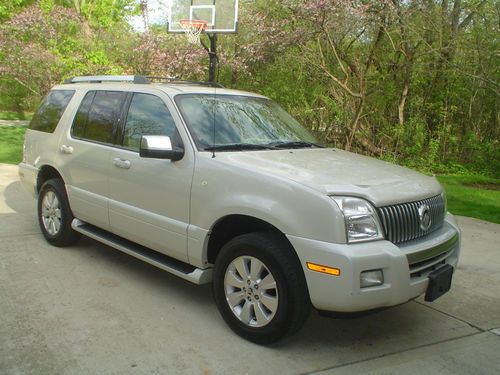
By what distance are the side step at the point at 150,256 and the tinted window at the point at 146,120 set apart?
2.99 feet

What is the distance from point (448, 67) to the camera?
12836 millimetres

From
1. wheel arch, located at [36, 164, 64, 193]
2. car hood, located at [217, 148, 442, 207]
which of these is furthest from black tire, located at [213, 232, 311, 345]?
wheel arch, located at [36, 164, 64, 193]

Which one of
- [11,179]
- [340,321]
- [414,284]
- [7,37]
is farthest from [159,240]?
[7,37]

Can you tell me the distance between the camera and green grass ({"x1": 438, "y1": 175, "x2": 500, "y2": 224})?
840 cm

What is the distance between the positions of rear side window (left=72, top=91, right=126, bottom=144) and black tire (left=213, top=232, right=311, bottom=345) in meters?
2.01

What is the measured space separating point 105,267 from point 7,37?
12.5 meters

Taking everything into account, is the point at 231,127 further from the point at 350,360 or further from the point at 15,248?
the point at 15,248

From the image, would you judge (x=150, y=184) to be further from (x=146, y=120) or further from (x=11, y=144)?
(x=11, y=144)

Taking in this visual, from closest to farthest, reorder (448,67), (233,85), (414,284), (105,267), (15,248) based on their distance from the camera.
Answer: (414,284) → (105,267) → (15,248) → (448,67) → (233,85)

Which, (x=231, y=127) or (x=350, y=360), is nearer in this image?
(x=350, y=360)

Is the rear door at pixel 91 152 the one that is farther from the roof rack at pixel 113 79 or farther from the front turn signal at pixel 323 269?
the front turn signal at pixel 323 269

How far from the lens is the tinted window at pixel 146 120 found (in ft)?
14.6

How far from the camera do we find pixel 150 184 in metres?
4.38

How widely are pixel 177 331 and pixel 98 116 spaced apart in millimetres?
2470
